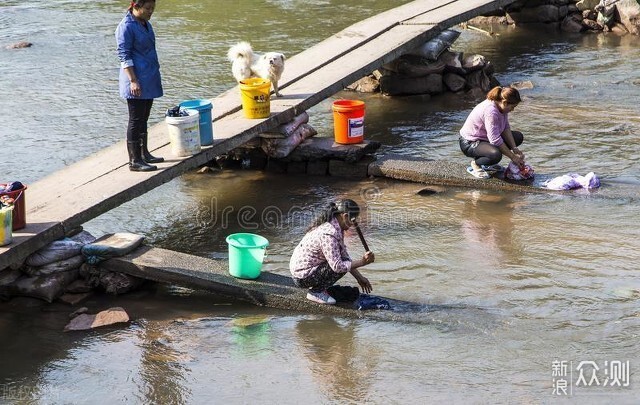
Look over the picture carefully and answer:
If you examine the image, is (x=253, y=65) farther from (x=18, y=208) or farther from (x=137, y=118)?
(x=18, y=208)

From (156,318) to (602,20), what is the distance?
39.6 ft

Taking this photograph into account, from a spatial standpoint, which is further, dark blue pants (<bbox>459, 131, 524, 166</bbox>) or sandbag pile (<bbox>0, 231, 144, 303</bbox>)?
dark blue pants (<bbox>459, 131, 524, 166</bbox>)

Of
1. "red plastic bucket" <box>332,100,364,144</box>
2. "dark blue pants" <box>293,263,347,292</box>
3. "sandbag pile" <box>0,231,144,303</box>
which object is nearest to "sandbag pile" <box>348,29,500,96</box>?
"red plastic bucket" <box>332,100,364,144</box>

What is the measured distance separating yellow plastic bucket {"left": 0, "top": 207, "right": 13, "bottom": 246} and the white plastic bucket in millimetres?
1979

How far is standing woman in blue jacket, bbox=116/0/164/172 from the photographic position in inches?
318

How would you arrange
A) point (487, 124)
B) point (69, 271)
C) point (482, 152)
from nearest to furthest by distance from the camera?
point (69, 271) < point (487, 124) < point (482, 152)

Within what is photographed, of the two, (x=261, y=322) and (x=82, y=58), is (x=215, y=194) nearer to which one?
(x=261, y=322)

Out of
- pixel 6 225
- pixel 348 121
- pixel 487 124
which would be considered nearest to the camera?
pixel 6 225

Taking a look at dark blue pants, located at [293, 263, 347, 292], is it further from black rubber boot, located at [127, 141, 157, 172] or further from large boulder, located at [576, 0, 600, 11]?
large boulder, located at [576, 0, 600, 11]

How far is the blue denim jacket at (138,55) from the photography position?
26.5 feet

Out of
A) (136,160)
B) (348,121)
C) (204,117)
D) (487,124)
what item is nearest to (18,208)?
(136,160)

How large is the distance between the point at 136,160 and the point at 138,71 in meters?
0.80

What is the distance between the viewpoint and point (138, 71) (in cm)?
822

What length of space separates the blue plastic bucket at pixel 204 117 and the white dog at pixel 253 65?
1444 millimetres
